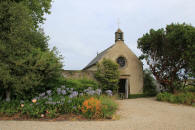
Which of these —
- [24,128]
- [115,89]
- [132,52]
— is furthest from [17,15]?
[132,52]

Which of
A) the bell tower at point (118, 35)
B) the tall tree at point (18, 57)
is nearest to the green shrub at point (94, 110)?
the tall tree at point (18, 57)

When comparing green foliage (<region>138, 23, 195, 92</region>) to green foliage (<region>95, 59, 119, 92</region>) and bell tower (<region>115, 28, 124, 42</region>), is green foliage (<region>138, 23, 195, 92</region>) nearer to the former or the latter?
bell tower (<region>115, 28, 124, 42</region>)

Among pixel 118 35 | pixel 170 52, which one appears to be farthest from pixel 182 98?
pixel 118 35

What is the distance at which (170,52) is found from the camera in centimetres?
1280

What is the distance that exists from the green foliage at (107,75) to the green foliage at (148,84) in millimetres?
4216

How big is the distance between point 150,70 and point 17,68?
12.9 meters

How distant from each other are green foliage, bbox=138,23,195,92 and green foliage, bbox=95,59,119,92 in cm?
422

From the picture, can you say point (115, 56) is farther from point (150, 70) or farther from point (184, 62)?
point (184, 62)

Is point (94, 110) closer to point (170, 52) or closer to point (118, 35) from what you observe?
point (170, 52)

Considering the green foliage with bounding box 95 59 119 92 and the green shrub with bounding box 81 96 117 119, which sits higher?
the green foliage with bounding box 95 59 119 92

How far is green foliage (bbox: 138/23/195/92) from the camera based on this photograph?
11.5 metres

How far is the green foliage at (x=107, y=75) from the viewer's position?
13.1 metres

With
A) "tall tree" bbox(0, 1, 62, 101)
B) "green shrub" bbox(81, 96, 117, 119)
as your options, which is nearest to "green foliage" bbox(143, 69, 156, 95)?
"green shrub" bbox(81, 96, 117, 119)

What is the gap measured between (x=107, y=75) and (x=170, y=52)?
20.6 ft
